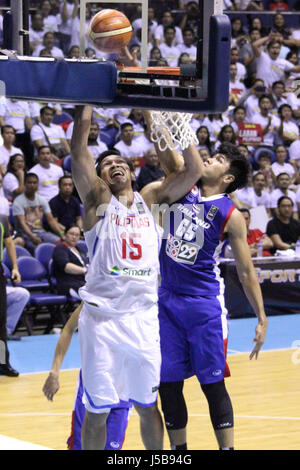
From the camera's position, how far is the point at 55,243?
38.1ft

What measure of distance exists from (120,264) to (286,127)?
11538 millimetres

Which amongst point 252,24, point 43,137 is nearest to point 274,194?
point 43,137

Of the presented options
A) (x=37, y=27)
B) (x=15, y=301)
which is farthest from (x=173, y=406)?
(x=37, y=27)

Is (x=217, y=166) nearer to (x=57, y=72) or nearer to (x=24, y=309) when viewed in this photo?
(x=57, y=72)

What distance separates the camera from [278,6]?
63.6ft

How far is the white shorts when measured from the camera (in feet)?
17.1

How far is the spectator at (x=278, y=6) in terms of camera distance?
19.3 m

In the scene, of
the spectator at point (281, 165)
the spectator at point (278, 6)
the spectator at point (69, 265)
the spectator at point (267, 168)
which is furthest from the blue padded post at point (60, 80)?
the spectator at point (278, 6)

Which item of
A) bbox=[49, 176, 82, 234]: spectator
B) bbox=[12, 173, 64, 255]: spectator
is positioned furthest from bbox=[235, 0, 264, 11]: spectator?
bbox=[12, 173, 64, 255]: spectator

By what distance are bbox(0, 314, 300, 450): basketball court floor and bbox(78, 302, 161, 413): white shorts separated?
857 mm

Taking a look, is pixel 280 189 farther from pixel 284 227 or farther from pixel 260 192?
pixel 284 227

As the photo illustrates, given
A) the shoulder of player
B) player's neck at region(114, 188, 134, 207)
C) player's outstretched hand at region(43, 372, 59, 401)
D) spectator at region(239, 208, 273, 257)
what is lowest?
spectator at region(239, 208, 273, 257)

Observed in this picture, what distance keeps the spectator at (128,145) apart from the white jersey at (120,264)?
8.31m

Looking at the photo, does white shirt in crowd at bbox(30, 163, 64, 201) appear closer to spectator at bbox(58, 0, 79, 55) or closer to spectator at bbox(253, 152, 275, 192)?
spectator at bbox(58, 0, 79, 55)
